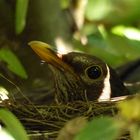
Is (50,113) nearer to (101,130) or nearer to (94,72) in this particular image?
(94,72)

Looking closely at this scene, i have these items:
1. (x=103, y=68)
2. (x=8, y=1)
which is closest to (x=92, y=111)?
(x=103, y=68)

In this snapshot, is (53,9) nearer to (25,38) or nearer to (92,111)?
(25,38)

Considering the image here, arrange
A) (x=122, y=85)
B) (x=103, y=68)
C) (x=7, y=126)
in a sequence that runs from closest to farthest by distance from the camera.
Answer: (x=7, y=126), (x=103, y=68), (x=122, y=85)

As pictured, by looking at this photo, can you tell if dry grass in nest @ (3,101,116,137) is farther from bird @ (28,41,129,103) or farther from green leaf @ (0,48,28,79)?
bird @ (28,41,129,103)

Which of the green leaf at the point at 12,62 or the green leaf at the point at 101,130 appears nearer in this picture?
the green leaf at the point at 101,130

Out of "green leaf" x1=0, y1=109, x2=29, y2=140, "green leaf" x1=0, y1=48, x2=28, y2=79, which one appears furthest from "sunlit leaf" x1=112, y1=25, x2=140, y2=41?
"green leaf" x1=0, y1=109, x2=29, y2=140

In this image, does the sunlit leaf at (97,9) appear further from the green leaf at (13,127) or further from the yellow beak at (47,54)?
the green leaf at (13,127)

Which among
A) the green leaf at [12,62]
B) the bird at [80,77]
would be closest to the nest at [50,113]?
the green leaf at [12,62]
